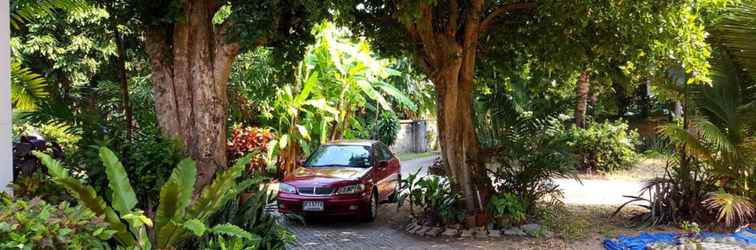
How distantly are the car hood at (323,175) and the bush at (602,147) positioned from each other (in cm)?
893

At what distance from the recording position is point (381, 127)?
26.2 meters

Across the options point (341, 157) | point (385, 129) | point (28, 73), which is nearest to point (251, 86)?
point (341, 157)

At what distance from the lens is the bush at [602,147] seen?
1806 cm

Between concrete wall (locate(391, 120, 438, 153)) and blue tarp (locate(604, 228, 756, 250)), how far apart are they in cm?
1877

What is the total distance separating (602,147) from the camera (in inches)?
718

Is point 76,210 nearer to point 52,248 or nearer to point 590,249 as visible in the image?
point 52,248

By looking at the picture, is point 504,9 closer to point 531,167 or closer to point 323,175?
point 531,167

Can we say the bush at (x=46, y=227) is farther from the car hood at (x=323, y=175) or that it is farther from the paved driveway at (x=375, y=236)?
the car hood at (x=323, y=175)

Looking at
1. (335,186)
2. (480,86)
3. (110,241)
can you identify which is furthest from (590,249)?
(110,241)

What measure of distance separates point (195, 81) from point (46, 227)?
3204 millimetres

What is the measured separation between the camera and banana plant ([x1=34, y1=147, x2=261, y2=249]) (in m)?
5.57

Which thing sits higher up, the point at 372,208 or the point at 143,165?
the point at 143,165

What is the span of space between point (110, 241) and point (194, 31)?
246cm

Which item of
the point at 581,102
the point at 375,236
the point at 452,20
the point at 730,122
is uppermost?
the point at 452,20
